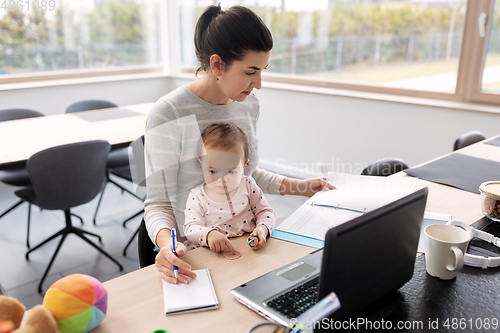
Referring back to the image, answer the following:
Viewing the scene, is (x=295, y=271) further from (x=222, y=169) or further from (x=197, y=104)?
(x=197, y=104)

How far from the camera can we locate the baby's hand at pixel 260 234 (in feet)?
3.52

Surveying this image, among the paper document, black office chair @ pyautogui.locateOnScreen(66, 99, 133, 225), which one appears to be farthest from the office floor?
the paper document

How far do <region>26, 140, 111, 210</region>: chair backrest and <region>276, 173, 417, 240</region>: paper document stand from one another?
1291 mm

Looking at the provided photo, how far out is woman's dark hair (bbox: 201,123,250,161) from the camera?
1.17 meters

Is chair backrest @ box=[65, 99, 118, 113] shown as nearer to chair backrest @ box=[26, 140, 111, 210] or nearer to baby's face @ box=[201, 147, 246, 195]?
chair backrest @ box=[26, 140, 111, 210]

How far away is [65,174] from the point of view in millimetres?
2078

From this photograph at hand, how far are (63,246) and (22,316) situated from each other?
2.05 metres

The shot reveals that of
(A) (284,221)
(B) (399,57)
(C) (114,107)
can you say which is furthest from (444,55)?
(C) (114,107)

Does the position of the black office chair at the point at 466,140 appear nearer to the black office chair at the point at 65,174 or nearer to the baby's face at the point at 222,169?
the baby's face at the point at 222,169

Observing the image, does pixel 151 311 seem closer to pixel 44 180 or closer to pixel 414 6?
pixel 44 180

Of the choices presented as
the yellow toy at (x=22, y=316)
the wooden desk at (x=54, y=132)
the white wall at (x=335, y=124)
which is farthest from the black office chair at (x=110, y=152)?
the yellow toy at (x=22, y=316)

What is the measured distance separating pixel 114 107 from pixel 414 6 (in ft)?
7.91

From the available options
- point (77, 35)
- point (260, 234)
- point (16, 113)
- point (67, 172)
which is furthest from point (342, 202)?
point (77, 35)

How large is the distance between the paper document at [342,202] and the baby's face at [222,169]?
7.8 inches
